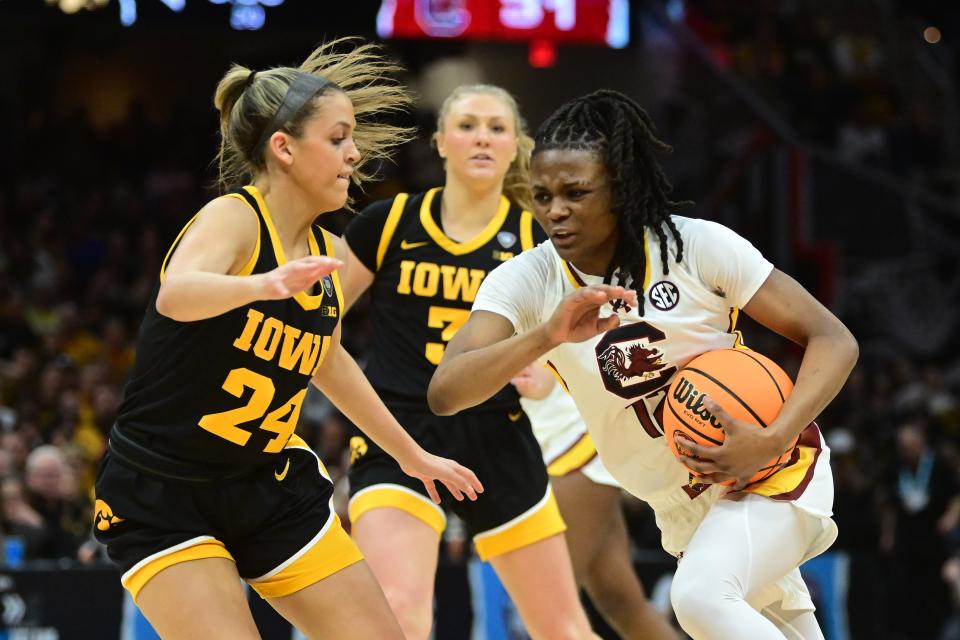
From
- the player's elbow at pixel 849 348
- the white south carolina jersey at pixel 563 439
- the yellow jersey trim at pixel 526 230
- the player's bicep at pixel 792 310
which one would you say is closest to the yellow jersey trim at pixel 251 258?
Result: the player's bicep at pixel 792 310

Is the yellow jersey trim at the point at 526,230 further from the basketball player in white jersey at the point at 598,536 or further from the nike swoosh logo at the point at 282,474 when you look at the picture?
the nike swoosh logo at the point at 282,474

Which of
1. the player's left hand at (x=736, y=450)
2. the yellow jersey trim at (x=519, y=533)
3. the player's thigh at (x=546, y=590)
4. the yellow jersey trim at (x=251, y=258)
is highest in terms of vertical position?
the yellow jersey trim at (x=251, y=258)

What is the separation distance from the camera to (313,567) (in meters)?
3.91

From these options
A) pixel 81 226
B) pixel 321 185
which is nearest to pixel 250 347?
pixel 321 185

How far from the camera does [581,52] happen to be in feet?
56.7

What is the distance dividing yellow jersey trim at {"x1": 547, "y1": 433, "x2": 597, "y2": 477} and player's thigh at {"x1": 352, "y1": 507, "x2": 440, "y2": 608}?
0.96 m

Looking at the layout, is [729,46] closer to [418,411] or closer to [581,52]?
[581,52]

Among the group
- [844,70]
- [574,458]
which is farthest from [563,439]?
[844,70]

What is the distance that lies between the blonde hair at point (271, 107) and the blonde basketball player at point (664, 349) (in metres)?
0.63

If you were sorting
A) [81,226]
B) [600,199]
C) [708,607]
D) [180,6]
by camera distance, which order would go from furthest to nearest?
[81,226], [180,6], [600,199], [708,607]

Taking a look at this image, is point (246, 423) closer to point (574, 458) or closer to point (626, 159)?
point (626, 159)

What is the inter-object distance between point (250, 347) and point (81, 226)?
10982mm

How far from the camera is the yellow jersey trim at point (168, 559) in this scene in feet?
12.3

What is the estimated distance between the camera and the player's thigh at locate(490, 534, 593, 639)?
17.1 feet
